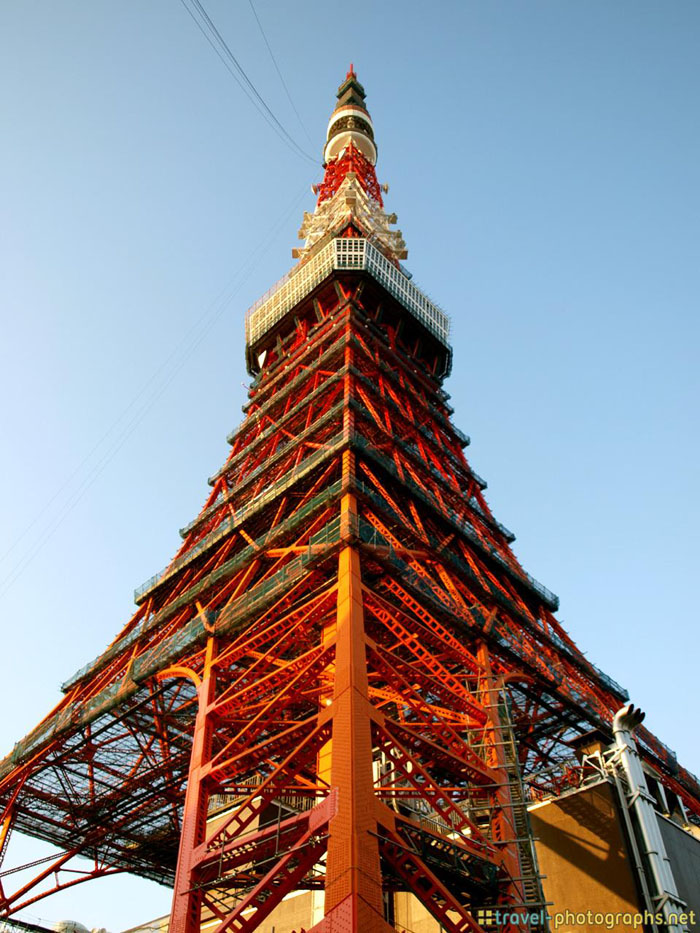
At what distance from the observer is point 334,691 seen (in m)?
18.2

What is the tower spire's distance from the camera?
176ft

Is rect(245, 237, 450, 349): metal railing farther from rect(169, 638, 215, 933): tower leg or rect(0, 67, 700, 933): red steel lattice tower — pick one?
rect(169, 638, 215, 933): tower leg

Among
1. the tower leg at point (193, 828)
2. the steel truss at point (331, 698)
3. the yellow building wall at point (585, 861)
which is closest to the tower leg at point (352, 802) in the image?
the steel truss at point (331, 698)

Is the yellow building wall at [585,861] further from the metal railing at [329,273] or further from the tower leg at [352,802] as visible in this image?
the metal railing at [329,273]

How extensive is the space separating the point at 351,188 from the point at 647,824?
150ft

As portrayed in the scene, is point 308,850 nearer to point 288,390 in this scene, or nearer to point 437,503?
point 437,503

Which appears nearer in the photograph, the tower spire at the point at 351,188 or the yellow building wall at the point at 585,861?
the yellow building wall at the point at 585,861

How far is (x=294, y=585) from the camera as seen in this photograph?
23.9 metres

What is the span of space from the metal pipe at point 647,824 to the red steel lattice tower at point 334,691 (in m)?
3.37

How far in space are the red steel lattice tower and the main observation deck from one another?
0.28 m

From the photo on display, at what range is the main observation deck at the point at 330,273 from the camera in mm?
46838

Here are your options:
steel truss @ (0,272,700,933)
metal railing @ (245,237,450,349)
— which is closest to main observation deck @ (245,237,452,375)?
metal railing @ (245,237,450,349)

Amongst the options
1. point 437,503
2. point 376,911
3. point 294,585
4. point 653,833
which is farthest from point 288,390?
Answer: point 376,911

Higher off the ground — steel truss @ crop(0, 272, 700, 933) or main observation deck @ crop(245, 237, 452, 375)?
main observation deck @ crop(245, 237, 452, 375)
